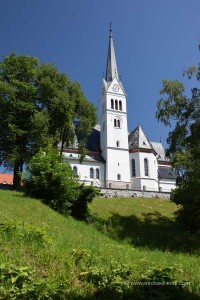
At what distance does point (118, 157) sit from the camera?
2213 inches

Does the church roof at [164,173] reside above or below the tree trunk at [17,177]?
above

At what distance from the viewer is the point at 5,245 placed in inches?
266

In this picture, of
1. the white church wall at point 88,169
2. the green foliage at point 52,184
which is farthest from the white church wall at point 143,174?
the green foliage at point 52,184

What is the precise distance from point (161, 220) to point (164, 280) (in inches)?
793

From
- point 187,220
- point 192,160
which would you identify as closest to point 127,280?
point 192,160

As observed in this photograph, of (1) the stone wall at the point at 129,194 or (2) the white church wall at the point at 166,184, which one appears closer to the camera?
(1) the stone wall at the point at 129,194

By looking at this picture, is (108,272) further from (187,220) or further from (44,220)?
(187,220)

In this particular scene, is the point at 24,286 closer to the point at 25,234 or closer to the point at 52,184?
the point at 25,234

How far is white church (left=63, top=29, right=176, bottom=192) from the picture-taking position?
5462cm

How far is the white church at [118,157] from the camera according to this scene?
54625 millimetres

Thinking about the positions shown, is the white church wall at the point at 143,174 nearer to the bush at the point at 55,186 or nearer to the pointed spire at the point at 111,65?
the pointed spire at the point at 111,65

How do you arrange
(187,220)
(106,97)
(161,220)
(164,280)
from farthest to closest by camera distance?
(106,97), (161,220), (187,220), (164,280)

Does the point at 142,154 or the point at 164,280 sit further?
the point at 142,154

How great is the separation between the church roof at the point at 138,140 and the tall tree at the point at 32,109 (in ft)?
81.6
